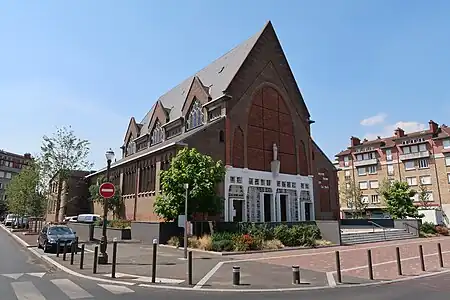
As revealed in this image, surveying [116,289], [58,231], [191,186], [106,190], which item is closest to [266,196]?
[191,186]

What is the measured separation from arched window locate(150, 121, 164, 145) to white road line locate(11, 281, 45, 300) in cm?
3463

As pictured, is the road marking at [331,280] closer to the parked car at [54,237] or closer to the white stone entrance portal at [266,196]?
the parked car at [54,237]

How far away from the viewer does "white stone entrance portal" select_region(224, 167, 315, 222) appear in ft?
103

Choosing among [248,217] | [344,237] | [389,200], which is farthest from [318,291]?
[389,200]

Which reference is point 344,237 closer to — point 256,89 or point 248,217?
point 248,217

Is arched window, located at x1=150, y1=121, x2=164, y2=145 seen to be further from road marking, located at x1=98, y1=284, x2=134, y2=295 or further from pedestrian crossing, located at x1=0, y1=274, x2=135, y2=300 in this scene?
road marking, located at x1=98, y1=284, x2=134, y2=295

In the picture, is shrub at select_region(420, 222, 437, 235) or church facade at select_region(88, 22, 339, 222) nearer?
church facade at select_region(88, 22, 339, 222)

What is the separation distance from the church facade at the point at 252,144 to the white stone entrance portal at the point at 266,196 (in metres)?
0.09

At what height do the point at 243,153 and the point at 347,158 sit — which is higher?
the point at 347,158

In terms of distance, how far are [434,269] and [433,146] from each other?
2144 inches

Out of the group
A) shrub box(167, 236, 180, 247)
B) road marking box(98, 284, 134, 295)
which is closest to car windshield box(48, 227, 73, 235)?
shrub box(167, 236, 180, 247)

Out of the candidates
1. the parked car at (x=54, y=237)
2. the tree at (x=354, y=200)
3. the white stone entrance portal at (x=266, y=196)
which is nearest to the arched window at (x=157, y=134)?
the white stone entrance portal at (x=266, y=196)

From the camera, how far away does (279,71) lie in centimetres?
3900

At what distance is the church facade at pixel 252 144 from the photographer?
3186 cm
